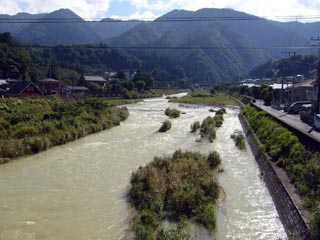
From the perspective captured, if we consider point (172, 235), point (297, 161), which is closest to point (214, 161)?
point (297, 161)

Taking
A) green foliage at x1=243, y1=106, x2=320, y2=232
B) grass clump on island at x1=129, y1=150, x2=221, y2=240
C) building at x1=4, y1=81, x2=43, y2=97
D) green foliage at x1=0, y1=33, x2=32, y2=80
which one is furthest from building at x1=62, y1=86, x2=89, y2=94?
grass clump on island at x1=129, y1=150, x2=221, y2=240

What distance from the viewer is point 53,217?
40.2 feet

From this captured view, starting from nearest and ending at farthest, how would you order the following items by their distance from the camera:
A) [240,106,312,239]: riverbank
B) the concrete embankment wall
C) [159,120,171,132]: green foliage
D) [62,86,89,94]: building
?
1. the concrete embankment wall
2. [240,106,312,239]: riverbank
3. [159,120,171,132]: green foliage
4. [62,86,89,94]: building

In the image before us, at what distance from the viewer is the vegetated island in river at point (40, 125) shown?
22.0m

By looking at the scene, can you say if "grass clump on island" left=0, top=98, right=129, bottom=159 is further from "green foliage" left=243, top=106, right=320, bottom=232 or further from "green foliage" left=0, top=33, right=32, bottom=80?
"green foliage" left=0, top=33, right=32, bottom=80

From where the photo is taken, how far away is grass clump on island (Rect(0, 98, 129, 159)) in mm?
22236

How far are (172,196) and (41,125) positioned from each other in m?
16.5

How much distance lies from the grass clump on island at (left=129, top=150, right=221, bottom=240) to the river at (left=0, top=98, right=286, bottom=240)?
566mm

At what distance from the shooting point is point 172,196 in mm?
12555

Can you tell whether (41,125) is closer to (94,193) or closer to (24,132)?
(24,132)

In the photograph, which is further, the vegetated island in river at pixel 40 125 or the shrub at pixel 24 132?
the shrub at pixel 24 132

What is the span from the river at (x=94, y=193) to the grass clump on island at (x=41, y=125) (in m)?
0.94

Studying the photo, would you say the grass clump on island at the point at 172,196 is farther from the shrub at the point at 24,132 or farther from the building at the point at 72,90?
the building at the point at 72,90

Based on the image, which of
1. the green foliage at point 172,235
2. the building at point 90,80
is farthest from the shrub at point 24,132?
the building at point 90,80
